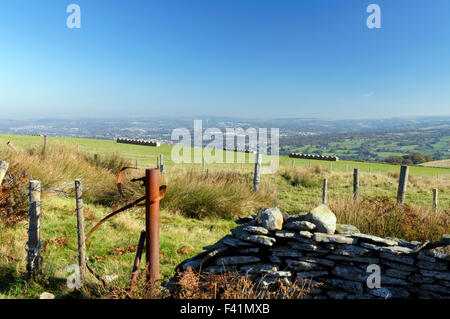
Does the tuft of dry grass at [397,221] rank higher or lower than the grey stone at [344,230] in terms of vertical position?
lower

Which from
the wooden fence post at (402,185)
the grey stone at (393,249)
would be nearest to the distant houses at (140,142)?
the wooden fence post at (402,185)

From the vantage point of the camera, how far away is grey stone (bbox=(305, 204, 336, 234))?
4059mm

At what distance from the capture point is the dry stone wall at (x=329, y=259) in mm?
3740

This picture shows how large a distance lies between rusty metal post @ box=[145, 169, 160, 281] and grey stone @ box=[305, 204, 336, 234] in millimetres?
2075

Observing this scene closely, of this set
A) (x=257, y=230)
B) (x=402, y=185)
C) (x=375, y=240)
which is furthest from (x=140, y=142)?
(x=375, y=240)

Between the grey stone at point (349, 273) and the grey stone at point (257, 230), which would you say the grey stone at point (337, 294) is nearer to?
the grey stone at point (349, 273)

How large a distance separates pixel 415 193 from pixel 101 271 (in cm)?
1931

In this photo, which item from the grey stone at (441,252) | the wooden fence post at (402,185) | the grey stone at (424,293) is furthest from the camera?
the wooden fence post at (402,185)

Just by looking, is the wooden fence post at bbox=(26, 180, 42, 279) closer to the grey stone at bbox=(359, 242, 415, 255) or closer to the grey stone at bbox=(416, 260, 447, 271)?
the grey stone at bbox=(359, 242, 415, 255)

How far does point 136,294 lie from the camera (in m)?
3.31

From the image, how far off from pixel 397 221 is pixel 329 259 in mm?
2045
